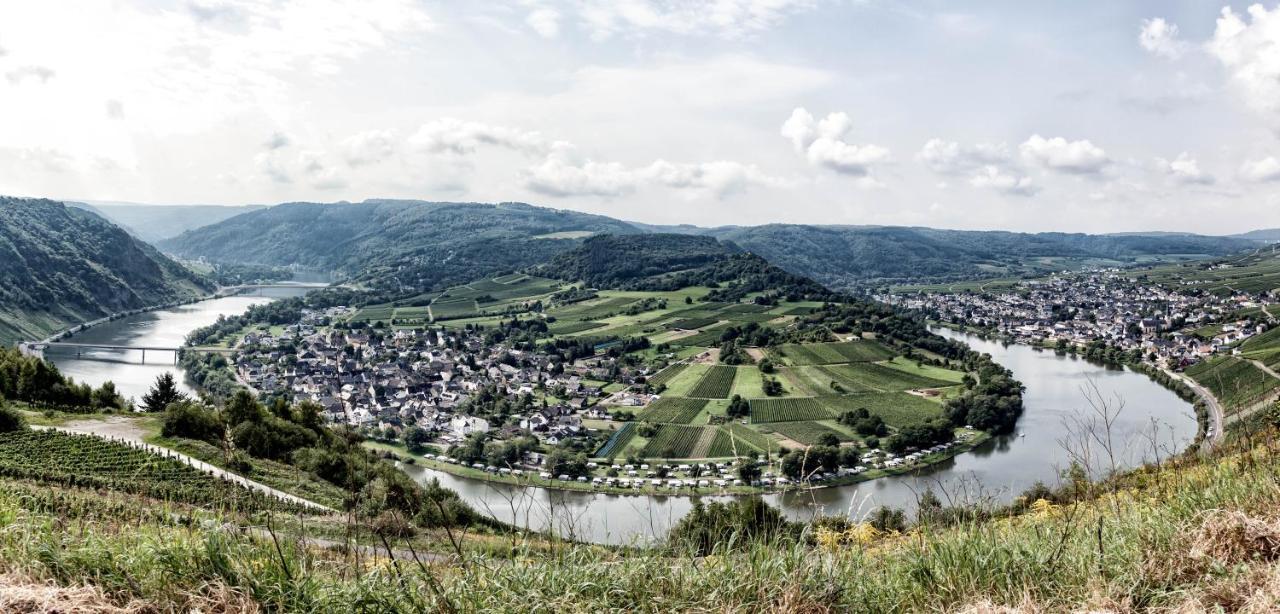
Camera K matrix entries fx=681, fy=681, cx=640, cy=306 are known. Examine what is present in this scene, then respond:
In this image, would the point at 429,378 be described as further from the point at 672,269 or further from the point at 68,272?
the point at 68,272


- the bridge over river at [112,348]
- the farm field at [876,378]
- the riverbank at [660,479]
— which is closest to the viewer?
the riverbank at [660,479]

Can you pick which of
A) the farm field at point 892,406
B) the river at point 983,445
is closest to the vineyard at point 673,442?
the river at point 983,445

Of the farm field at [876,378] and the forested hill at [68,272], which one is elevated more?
the forested hill at [68,272]

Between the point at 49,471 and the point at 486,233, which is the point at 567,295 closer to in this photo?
the point at 49,471

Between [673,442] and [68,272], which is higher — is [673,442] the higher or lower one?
the lower one

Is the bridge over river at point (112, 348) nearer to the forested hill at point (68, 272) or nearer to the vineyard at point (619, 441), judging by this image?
the forested hill at point (68, 272)

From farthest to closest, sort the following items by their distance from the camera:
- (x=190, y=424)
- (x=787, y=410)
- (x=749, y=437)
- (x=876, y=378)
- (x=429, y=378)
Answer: (x=429, y=378), (x=876, y=378), (x=787, y=410), (x=749, y=437), (x=190, y=424)

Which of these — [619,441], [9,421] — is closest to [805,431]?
[619,441]
